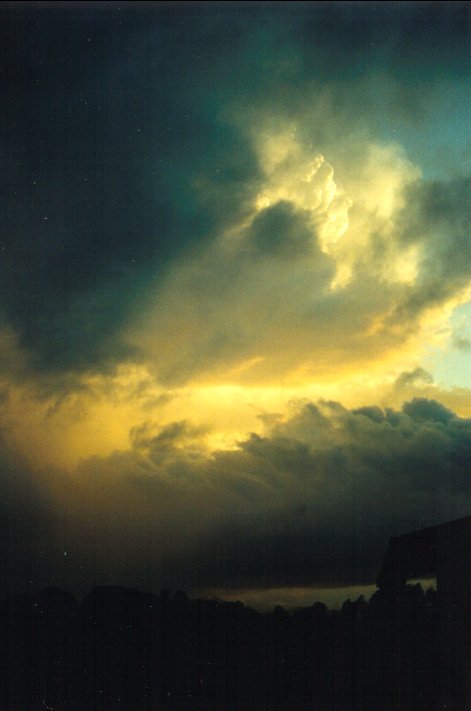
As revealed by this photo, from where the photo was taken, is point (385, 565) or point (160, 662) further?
point (385, 565)

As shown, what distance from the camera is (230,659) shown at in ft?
28.4

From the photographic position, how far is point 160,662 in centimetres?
877

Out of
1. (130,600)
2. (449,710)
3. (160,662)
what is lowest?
(449,710)

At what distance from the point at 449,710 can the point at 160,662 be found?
121 inches

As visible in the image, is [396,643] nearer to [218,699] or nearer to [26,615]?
[218,699]

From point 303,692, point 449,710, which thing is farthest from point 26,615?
point 449,710

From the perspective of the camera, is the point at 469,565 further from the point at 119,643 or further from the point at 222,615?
the point at 119,643

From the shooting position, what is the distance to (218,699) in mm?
8641

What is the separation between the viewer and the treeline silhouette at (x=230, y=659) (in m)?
8.64

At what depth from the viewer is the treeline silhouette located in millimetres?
8641

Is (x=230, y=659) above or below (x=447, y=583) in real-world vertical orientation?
below

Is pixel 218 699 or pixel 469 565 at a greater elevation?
pixel 469 565

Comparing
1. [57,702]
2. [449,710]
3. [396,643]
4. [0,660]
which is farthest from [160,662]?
[449,710]

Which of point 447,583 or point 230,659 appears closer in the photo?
point 230,659
